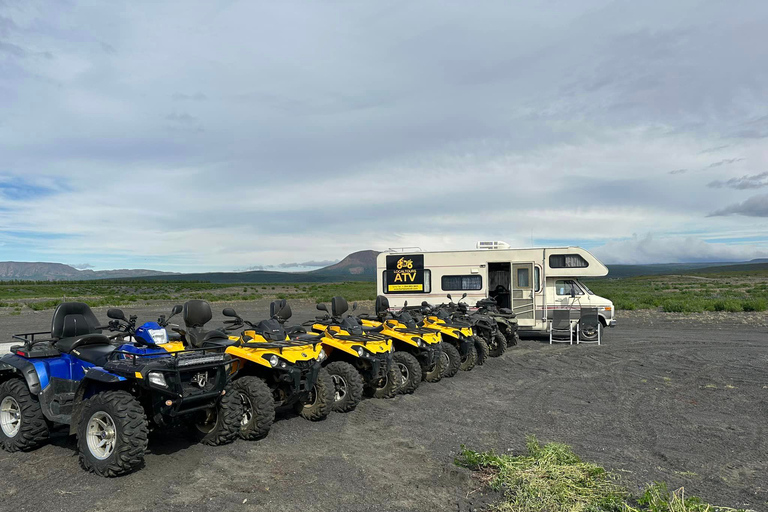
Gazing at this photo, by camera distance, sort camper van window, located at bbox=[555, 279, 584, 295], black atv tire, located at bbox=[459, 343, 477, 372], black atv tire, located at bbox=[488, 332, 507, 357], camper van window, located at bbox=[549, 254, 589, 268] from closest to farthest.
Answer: black atv tire, located at bbox=[459, 343, 477, 372] < black atv tire, located at bbox=[488, 332, 507, 357] < camper van window, located at bbox=[549, 254, 589, 268] < camper van window, located at bbox=[555, 279, 584, 295]

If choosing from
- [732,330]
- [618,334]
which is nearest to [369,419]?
[618,334]

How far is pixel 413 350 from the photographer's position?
1004 cm

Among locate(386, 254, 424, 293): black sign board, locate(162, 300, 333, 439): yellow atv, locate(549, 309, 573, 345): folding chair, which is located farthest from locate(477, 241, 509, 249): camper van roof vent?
locate(162, 300, 333, 439): yellow atv

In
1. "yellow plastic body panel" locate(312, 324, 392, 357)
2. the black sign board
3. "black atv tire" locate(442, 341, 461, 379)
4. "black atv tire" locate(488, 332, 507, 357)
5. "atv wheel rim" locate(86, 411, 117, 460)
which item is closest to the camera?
"atv wheel rim" locate(86, 411, 117, 460)

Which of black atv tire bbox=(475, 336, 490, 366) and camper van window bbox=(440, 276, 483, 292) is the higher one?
camper van window bbox=(440, 276, 483, 292)

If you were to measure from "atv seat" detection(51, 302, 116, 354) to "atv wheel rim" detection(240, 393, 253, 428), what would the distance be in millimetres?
1607

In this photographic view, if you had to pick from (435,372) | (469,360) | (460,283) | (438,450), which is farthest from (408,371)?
(460,283)

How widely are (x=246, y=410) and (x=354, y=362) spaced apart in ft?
7.63

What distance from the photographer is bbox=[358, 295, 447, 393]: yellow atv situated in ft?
30.4

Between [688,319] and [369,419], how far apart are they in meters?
20.1

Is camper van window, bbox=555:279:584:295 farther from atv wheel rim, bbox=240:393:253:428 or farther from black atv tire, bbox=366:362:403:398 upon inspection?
atv wheel rim, bbox=240:393:253:428

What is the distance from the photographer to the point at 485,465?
5445 mm

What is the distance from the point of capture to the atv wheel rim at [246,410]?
21.3ft

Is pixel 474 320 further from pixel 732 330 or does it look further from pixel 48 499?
pixel 732 330
